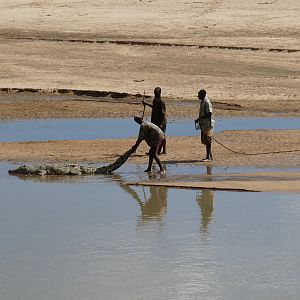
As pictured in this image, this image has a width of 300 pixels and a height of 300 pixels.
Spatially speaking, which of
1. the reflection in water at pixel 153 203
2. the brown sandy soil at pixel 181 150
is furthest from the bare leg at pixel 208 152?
the reflection in water at pixel 153 203

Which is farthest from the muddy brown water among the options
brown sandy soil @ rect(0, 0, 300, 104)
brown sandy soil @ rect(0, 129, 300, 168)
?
brown sandy soil @ rect(0, 0, 300, 104)

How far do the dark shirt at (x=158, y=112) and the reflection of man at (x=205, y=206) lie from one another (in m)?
3.36

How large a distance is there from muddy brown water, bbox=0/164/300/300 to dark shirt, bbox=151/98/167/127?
2746mm

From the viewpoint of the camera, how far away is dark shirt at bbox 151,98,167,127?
56.7ft

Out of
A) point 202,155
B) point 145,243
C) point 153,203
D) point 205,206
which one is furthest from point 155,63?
point 145,243

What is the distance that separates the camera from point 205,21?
136 feet

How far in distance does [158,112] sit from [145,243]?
22.6ft

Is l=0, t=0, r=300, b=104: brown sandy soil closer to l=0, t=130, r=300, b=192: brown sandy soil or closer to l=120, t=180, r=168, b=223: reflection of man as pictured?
l=0, t=130, r=300, b=192: brown sandy soil

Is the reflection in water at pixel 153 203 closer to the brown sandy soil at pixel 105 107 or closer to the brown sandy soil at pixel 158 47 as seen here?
the brown sandy soil at pixel 105 107

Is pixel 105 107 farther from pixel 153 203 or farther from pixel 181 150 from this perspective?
pixel 153 203

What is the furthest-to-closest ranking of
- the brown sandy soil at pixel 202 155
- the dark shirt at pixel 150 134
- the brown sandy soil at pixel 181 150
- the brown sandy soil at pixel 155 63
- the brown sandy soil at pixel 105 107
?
1. the brown sandy soil at pixel 105 107
2. the brown sandy soil at pixel 155 63
3. the brown sandy soil at pixel 181 150
4. the dark shirt at pixel 150 134
5. the brown sandy soil at pixel 202 155

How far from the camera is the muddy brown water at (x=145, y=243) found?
8.96 metres

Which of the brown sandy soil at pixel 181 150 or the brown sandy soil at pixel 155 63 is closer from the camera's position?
the brown sandy soil at pixel 181 150

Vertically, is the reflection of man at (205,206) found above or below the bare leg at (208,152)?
below
